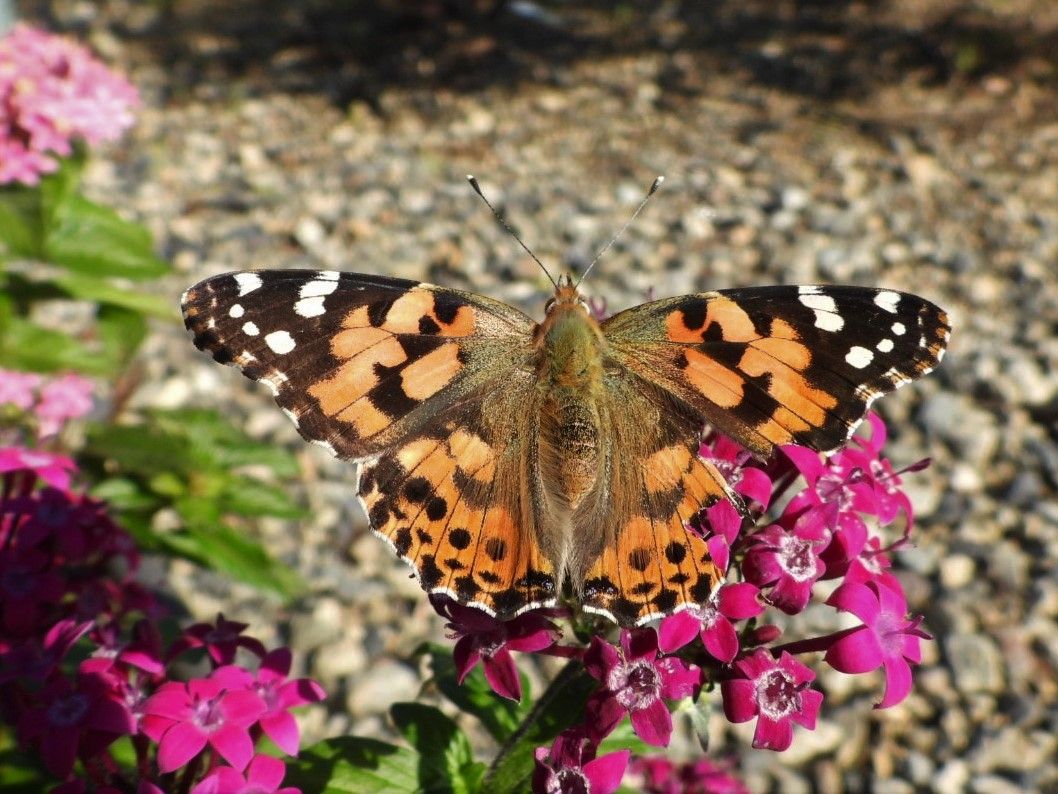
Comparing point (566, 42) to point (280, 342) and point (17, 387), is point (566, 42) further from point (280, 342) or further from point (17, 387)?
point (280, 342)

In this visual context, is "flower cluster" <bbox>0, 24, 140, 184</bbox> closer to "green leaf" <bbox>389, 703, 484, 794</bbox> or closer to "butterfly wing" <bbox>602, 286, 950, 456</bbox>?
"green leaf" <bbox>389, 703, 484, 794</bbox>

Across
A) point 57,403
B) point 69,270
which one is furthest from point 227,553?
point 69,270

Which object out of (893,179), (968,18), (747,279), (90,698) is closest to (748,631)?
(90,698)

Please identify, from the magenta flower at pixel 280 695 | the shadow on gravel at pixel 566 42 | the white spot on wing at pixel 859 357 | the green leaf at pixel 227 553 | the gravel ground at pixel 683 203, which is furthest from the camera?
the shadow on gravel at pixel 566 42

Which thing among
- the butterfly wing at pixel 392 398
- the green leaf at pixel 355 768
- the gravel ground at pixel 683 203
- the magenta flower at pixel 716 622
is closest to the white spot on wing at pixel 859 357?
the magenta flower at pixel 716 622

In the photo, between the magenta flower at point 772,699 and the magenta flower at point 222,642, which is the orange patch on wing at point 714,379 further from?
the magenta flower at point 222,642

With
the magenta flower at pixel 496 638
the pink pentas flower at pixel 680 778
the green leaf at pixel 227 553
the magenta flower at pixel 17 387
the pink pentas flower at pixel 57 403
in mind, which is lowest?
the pink pentas flower at pixel 680 778
